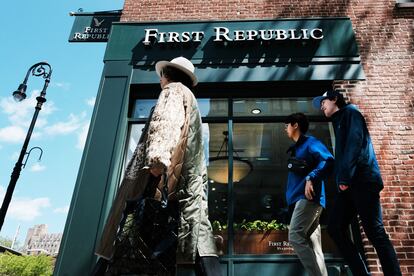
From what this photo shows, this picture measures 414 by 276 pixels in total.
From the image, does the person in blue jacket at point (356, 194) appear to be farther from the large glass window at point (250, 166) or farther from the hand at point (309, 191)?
the large glass window at point (250, 166)

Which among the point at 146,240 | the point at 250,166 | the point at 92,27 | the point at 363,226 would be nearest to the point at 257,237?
the point at 250,166

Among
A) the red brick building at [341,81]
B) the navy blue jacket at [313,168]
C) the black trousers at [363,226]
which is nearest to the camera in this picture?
the black trousers at [363,226]

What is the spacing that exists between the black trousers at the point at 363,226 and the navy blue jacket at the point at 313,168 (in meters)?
0.23

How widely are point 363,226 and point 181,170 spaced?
73.9 inches

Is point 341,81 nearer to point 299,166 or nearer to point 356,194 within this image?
point 299,166

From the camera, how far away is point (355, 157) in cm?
301

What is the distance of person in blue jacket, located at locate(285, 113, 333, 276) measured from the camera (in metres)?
3.20

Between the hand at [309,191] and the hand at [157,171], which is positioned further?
the hand at [309,191]

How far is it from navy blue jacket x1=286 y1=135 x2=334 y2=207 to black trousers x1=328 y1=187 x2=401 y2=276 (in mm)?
231

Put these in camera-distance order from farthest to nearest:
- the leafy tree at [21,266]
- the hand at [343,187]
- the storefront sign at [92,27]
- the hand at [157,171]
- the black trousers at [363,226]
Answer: the leafy tree at [21,266], the storefront sign at [92,27], the hand at [343,187], the black trousers at [363,226], the hand at [157,171]

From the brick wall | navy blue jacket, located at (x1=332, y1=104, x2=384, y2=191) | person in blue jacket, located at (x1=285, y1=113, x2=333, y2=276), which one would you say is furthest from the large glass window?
navy blue jacket, located at (x1=332, y1=104, x2=384, y2=191)

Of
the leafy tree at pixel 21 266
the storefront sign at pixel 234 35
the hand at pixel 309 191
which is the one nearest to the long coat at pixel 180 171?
the hand at pixel 309 191

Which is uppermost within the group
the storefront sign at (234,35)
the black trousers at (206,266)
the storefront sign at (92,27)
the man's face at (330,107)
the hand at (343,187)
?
the storefront sign at (92,27)

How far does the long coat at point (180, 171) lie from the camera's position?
2.09m
